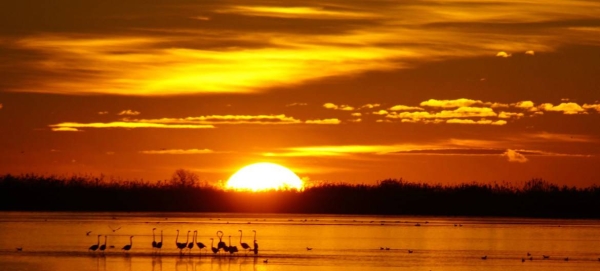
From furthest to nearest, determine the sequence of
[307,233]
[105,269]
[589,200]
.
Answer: [589,200] < [307,233] < [105,269]

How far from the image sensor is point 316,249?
35.8 metres

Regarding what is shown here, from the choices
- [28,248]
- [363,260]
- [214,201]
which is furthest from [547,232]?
[214,201]

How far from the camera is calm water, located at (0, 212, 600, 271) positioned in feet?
97.5

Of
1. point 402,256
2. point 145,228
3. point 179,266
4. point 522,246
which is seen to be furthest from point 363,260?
point 145,228

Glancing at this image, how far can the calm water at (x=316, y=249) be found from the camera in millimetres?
29719

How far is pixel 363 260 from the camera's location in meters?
31.5

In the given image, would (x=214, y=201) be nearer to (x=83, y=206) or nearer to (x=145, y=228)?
(x=83, y=206)

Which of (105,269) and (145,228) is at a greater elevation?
(145,228)

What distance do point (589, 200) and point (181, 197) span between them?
29876mm

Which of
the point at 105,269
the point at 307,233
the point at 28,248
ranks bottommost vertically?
the point at 105,269

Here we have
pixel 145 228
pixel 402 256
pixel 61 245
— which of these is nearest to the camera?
pixel 402 256

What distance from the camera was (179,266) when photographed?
95.8 ft

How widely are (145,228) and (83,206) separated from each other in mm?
33872

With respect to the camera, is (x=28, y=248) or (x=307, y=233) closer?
(x=28, y=248)
